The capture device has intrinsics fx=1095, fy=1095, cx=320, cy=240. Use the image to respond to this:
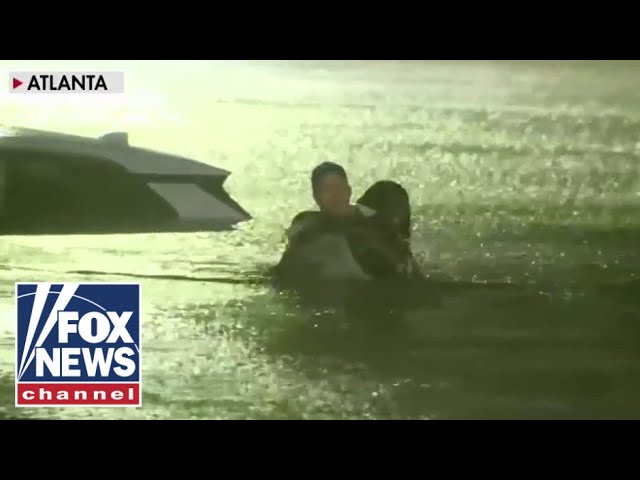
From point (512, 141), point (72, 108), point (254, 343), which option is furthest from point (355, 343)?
point (72, 108)

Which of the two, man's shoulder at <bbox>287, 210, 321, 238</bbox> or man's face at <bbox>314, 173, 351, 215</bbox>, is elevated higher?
man's face at <bbox>314, 173, 351, 215</bbox>

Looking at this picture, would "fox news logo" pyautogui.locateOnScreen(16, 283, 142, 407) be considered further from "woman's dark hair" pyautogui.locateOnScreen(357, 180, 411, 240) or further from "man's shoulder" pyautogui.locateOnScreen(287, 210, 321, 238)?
"woman's dark hair" pyautogui.locateOnScreen(357, 180, 411, 240)

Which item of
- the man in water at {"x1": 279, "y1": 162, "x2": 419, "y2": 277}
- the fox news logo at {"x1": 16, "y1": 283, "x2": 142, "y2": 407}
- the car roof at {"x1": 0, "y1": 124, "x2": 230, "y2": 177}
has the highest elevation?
the car roof at {"x1": 0, "y1": 124, "x2": 230, "y2": 177}

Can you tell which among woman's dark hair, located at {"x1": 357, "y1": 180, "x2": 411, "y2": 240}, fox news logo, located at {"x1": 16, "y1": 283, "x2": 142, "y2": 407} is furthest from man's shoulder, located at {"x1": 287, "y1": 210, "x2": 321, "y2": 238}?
fox news logo, located at {"x1": 16, "y1": 283, "x2": 142, "y2": 407}

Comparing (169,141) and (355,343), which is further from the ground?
(169,141)

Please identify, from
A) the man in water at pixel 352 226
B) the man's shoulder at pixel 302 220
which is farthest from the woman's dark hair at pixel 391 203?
the man's shoulder at pixel 302 220

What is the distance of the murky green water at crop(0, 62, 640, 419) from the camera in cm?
265

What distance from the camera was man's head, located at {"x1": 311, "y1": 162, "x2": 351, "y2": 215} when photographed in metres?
2.66

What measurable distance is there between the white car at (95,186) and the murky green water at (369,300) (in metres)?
0.03

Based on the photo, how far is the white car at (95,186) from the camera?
8.71ft

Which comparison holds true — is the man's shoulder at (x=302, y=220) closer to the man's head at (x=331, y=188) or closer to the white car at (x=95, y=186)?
the man's head at (x=331, y=188)

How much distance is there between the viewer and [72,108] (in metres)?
→ 2.66

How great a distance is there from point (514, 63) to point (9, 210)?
1.28 m
